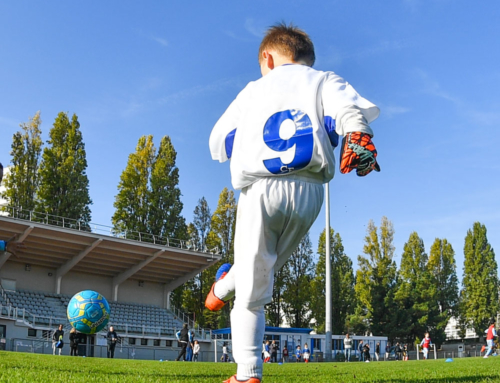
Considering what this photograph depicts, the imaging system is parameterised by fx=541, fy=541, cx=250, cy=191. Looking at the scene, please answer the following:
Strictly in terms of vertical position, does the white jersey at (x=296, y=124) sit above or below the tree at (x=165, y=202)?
below

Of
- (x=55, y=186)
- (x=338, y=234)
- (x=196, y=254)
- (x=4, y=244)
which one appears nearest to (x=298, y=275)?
(x=338, y=234)

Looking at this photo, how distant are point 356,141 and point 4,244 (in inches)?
224

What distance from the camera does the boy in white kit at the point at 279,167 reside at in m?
3.49

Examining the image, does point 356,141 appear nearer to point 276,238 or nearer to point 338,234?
point 276,238

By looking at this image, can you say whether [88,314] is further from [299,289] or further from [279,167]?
[299,289]

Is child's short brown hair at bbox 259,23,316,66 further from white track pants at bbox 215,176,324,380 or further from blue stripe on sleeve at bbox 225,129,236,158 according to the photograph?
white track pants at bbox 215,176,324,380

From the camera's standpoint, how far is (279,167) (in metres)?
3.62

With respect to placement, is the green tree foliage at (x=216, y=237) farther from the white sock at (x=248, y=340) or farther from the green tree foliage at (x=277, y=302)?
the white sock at (x=248, y=340)

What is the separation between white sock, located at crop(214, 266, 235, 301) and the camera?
3.93 meters

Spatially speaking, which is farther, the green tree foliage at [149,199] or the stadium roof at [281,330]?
the green tree foliage at [149,199]

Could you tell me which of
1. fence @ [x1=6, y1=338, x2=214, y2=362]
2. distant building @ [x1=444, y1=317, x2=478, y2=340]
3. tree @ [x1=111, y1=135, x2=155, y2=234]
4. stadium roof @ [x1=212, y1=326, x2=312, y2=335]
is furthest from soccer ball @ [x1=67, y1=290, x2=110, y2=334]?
distant building @ [x1=444, y1=317, x2=478, y2=340]

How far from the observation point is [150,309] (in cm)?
3775

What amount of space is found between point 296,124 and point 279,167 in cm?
33

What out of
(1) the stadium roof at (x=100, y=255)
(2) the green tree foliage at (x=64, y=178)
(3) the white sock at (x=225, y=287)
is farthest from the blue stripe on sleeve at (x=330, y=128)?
(2) the green tree foliage at (x=64, y=178)
